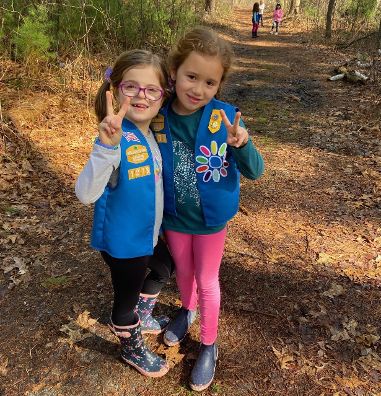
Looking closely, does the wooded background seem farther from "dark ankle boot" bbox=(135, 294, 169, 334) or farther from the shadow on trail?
Answer: "dark ankle boot" bbox=(135, 294, 169, 334)

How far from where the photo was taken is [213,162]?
2049 mm

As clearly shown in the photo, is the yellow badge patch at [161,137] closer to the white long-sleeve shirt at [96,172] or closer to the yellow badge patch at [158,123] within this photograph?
the yellow badge patch at [158,123]

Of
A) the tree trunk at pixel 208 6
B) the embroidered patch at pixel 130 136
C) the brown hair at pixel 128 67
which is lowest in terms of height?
the embroidered patch at pixel 130 136

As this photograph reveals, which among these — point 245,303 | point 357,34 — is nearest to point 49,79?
point 245,303

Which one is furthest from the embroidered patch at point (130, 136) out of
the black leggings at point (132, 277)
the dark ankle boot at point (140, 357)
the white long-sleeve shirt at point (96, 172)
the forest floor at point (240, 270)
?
the forest floor at point (240, 270)

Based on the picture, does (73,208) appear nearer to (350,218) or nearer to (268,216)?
(268,216)

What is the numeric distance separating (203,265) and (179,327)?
0.81 meters

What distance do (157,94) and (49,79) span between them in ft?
18.4

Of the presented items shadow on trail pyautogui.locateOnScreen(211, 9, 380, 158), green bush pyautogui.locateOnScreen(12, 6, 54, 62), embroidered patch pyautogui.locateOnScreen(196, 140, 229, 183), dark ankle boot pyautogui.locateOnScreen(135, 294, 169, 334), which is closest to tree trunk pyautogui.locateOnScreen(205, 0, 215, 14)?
shadow on trail pyautogui.locateOnScreen(211, 9, 380, 158)

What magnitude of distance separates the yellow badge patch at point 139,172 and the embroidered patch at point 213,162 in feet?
0.91

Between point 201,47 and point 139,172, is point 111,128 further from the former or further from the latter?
point 201,47

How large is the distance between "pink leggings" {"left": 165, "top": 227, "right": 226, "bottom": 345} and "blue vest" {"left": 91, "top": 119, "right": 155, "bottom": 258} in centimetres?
35

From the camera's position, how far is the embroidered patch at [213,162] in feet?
6.65

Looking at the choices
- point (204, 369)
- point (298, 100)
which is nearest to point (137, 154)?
point (204, 369)
